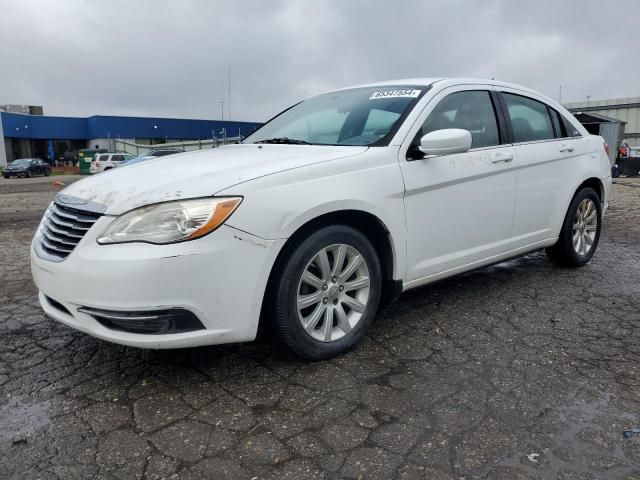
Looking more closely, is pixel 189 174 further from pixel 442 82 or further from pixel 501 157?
pixel 501 157

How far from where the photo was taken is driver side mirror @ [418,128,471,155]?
10.5 feet

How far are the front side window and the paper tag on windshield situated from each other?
0.18m

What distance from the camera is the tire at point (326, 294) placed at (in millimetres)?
2731

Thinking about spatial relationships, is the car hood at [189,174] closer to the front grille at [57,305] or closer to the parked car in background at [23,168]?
the front grille at [57,305]

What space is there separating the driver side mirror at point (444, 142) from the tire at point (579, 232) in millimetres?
1952

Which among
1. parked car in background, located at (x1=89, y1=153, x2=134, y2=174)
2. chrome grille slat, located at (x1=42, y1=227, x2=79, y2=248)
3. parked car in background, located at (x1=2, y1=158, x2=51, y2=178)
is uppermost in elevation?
chrome grille slat, located at (x1=42, y1=227, x2=79, y2=248)

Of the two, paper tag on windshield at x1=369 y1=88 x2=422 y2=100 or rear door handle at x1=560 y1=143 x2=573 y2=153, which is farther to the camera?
rear door handle at x1=560 y1=143 x2=573 y2=153

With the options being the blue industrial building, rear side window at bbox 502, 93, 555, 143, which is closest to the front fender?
rear side window at bbox 502, 93, 555, 143

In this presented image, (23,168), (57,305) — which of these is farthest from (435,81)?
(23,168)

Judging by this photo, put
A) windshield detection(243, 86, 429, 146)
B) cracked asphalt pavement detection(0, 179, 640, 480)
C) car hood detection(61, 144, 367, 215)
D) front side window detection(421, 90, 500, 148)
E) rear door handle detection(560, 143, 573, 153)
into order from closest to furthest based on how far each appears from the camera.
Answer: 1. cracked asphalt pavement detection(0, 179, 640, 480)
2. car hood detection(61, 144, 367, 215)
3. windshield detection(243, 86, 429, 146)
4. front side window detection(421, 90, 500, 148)
5. rear door handle detection(560, 143, 573, 153)

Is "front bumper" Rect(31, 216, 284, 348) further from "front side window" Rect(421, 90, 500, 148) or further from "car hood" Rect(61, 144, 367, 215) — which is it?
"front side window" Rect(421, 90, 500, 148)

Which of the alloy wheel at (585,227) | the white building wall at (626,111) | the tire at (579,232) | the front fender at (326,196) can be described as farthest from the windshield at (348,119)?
the white building wall at (626,111)

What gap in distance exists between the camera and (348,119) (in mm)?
3725

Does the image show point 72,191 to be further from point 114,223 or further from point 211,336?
point 211,336
